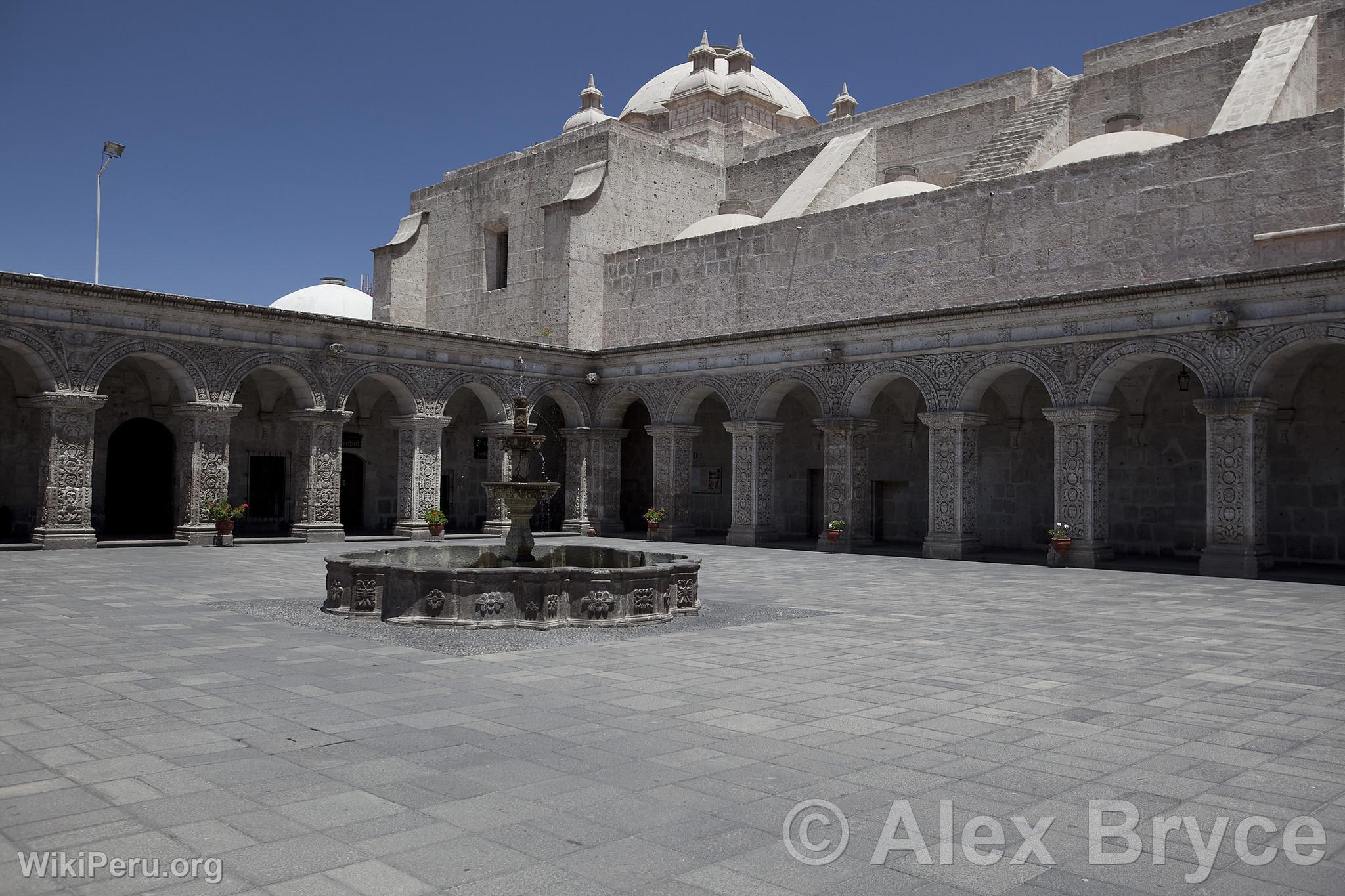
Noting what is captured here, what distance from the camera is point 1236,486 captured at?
14.5 m

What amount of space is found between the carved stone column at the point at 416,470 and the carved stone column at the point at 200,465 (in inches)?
149

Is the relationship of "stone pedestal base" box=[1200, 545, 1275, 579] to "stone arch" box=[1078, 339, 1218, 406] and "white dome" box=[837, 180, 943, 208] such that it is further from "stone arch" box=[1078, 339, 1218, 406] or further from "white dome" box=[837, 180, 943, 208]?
"white dome" box=[837, 180, 943, 208]

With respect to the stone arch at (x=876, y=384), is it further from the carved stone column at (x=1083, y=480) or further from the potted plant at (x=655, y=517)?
the potted plant at (x=655, y=517)

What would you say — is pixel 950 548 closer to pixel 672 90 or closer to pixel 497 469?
pixel 497 469

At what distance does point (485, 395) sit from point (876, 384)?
29.6ft

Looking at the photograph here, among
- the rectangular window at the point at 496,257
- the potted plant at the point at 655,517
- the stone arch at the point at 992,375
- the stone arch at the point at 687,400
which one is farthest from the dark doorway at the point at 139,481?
the stone arch at the point at 992,375

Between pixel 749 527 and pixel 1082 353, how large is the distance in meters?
7.59

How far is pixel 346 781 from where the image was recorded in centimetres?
438

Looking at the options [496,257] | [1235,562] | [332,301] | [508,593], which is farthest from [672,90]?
[508,593]

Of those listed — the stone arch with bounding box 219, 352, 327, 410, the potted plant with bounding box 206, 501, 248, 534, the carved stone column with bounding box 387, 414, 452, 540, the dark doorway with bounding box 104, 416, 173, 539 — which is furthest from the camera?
the carved stone column with bounding box 387, 414, 452, 540

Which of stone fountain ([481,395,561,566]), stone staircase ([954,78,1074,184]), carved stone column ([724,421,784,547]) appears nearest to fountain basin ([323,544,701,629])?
stone fountain ([481,395,561,566])

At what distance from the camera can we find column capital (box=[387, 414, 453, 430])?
21.4 metres

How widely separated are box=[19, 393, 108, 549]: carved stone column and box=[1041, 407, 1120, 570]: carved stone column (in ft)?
51.9

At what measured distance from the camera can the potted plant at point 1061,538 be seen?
1616cm
